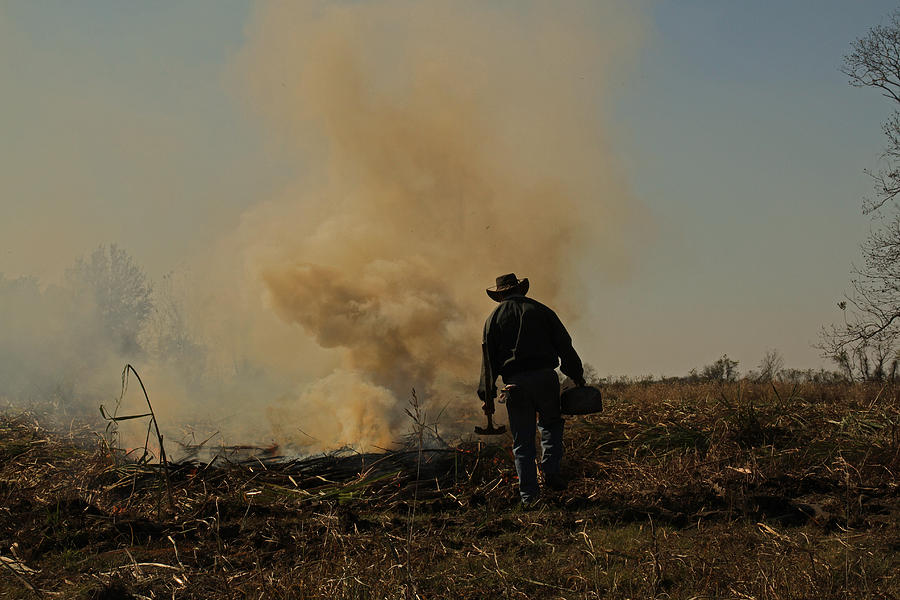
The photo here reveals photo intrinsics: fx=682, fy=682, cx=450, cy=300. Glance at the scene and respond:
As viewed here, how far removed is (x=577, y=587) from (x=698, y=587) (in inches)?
30.0

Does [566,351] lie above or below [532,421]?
above

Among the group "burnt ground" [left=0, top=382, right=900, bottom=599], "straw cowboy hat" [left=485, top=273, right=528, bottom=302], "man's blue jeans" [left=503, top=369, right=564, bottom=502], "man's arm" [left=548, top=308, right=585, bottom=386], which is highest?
"straw cowboy hat" [left=485, top=273, right=528, bottom=302]

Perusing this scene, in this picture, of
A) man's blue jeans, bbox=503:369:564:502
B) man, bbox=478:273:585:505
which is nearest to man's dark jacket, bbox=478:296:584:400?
man, bbox=478:273:585:505

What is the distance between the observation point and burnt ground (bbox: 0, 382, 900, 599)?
459 centimetres

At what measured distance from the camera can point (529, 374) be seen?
24.2 ft

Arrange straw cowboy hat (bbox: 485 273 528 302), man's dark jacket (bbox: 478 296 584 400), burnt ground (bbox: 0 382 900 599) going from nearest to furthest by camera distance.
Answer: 1. burnt ground (bbox: 0 382 900 599)
2. man's dark jacket (bbox: 478 296 584 400)
3. straw cowboy hat (bbox: 485 273 528 302)

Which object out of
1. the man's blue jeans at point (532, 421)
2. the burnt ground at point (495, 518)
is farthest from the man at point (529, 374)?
the burnt ground at point (495, 518)

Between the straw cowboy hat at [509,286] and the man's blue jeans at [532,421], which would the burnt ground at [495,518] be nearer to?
the man's blue jeans at [532,421]

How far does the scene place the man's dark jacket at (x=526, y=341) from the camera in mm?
7426

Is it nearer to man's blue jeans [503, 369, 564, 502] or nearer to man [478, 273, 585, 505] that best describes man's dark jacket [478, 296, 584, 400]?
man [478, 273, 585, 505]

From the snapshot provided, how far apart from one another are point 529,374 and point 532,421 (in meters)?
0.50

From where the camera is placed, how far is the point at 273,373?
2339 cm

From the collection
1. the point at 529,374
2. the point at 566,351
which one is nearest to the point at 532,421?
the point at 529,374

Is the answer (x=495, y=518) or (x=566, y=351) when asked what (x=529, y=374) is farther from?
(x=495, y=518)
